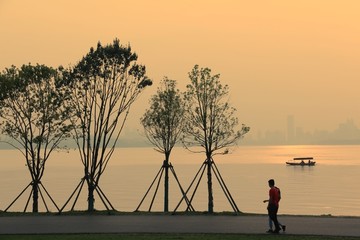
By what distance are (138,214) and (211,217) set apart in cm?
455

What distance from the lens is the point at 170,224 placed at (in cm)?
2986

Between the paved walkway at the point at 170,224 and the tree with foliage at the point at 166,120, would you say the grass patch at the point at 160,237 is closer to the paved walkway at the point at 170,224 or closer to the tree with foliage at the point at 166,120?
the paved walkway at the point at 170,224

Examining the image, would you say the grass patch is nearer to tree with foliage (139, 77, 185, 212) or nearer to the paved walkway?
the paved walkway

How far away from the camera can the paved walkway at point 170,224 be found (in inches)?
1062

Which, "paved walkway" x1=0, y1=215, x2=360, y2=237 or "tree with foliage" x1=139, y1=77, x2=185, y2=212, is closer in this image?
"paved walkway" x1=0, y1=215, x2=360, y2=237

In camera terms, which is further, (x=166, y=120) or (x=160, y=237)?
(x=166, y=120)

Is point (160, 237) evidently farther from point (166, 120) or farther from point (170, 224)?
point (166, 120)

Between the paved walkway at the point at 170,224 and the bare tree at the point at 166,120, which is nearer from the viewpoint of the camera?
the paved walkway at the point at 170,224

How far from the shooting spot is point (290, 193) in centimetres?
13512

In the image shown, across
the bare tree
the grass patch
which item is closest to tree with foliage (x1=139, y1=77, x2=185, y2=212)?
the bare tree

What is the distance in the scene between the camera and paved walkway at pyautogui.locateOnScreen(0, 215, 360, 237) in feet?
88.5

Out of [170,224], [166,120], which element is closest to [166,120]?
[166,120]

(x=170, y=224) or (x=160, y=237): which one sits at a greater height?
(x=160, y=237)

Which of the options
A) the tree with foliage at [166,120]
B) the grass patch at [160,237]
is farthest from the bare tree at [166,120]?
the grass patch at [160,237]
